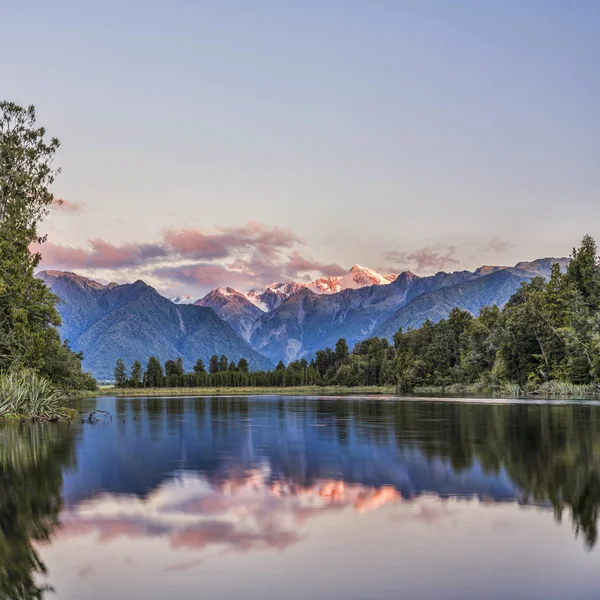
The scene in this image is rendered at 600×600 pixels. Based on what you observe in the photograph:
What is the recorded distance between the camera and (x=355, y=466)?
25781 millimetres

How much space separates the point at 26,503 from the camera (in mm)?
18328

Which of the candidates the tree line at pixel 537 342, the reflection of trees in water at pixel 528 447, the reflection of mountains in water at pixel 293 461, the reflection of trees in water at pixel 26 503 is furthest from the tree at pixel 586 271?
the reflection of trees in water at pixel 26 503

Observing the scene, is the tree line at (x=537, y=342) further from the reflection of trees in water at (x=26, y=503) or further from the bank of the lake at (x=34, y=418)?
the reflection of trees in water at (x=26, y=503)

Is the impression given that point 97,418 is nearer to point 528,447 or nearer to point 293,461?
point 293,461

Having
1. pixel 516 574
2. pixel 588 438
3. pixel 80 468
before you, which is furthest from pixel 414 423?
pixel 516 574

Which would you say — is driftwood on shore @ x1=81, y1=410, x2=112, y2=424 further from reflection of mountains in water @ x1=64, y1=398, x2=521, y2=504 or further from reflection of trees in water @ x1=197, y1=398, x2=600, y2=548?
reflection of mountains in water @ x1=64, y1=398, x2=521, y2=504

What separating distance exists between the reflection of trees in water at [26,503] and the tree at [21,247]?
18.2 meters

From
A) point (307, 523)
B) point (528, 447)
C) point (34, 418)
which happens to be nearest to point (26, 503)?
point (307, 523)

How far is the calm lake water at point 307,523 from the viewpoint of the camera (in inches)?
445

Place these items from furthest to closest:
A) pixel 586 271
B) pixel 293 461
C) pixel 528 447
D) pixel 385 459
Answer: pixel 586 271
pixel 528 447
pixel 293 461
pixel 385 459

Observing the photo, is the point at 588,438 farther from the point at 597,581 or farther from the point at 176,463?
the point at 597,581

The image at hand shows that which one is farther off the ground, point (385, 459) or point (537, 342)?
point (537, 342)

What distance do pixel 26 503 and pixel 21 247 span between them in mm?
41061

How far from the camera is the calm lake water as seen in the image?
11.3m
